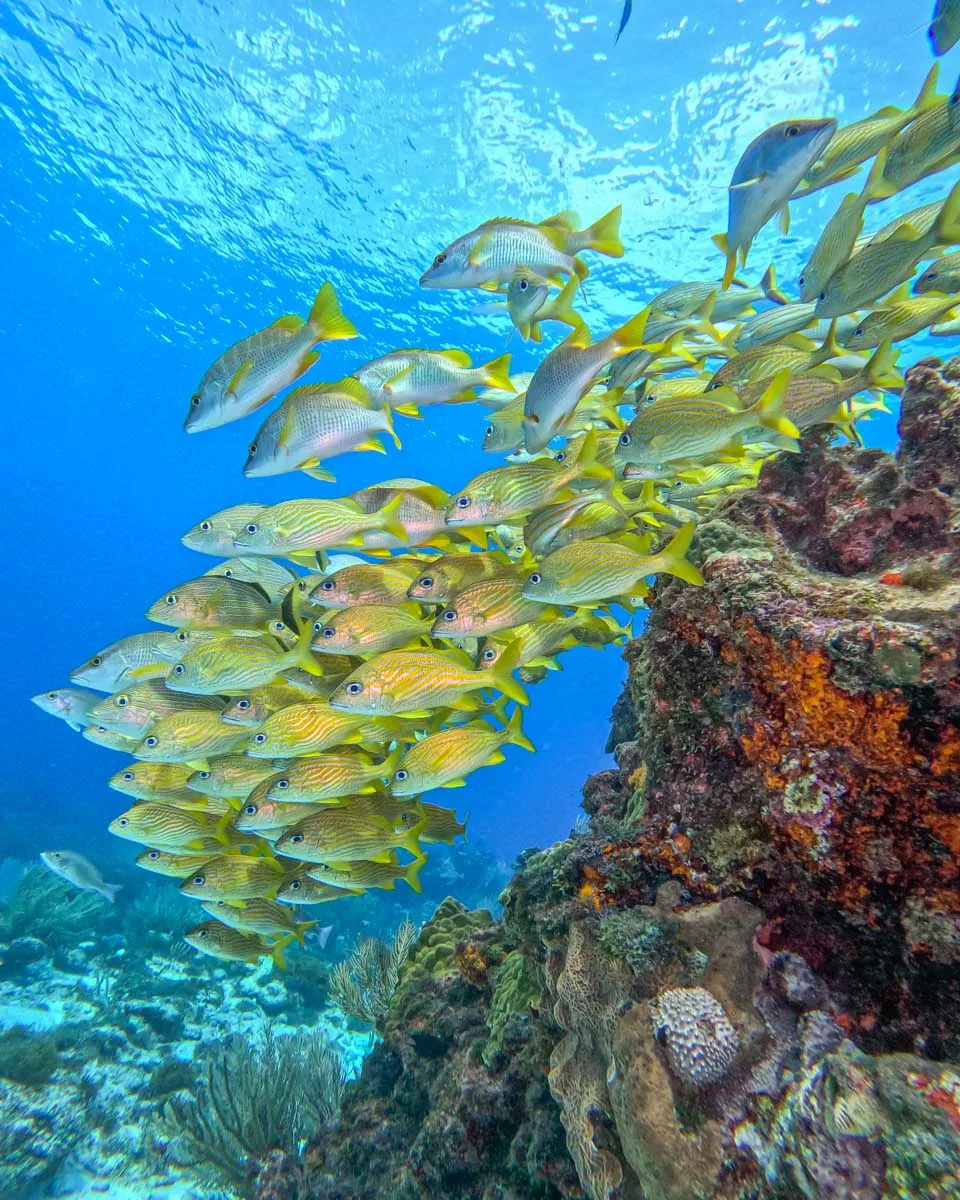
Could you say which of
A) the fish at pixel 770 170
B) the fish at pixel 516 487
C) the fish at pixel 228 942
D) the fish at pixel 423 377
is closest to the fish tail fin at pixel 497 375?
the fish at pixel 423 377

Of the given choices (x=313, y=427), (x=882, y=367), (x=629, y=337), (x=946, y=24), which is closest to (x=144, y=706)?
(x=313, y=427)

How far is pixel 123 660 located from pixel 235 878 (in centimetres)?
190

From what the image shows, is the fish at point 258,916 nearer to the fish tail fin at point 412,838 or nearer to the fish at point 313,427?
the fish tail fin at point 412,838

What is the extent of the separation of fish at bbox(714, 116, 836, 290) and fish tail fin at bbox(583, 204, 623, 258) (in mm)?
848

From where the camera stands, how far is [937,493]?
9.36 ft

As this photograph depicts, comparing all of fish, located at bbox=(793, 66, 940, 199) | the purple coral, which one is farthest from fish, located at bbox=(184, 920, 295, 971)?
fish, located at bbox=(793, 66, 940, 199)

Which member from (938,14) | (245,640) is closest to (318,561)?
(245,640)

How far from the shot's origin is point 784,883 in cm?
234

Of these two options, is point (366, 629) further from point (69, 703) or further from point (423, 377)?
point (69, 703)

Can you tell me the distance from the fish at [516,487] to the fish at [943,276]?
201cm

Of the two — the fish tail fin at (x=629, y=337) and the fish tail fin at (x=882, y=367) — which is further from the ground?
the fish tail fin at (x=629, y=337)

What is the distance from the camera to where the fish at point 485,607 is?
3326 millimetres

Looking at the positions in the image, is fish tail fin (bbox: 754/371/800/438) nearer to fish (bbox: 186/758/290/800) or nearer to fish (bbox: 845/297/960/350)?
fish (bbox: 845/297/960/350)

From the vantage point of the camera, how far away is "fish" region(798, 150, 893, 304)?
284 cm
